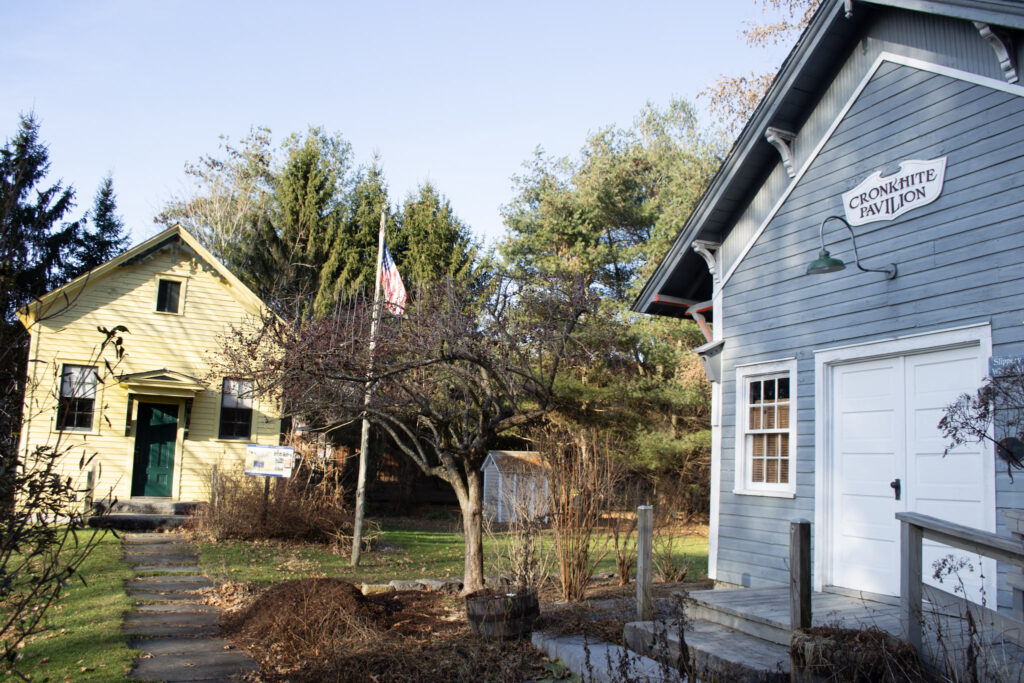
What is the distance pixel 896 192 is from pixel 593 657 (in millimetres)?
5134

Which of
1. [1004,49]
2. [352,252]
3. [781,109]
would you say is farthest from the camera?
[352,252]

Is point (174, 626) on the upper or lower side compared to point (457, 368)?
lower

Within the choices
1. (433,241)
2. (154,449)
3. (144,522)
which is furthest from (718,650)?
(433,241)

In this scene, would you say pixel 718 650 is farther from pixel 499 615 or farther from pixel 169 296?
pixel 169 296

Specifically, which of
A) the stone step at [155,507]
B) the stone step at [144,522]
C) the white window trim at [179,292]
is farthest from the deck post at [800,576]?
the white window trim at [179,292]

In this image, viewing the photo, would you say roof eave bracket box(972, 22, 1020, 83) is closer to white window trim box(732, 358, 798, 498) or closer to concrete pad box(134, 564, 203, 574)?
white window trim box(732, 358, 798, 498)

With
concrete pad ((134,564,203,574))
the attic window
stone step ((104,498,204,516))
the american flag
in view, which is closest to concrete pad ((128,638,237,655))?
concrete pad ((134,564,203,574))

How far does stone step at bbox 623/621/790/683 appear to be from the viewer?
5305 millimetres

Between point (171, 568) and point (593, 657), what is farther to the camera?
point (171, 568)

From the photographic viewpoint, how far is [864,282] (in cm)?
774

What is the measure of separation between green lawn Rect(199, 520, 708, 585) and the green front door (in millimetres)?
4509

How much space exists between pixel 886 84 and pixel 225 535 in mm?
12703

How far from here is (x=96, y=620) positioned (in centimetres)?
791

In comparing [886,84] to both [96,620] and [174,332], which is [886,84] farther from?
[174,332]
